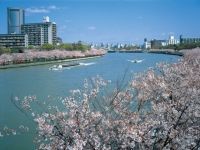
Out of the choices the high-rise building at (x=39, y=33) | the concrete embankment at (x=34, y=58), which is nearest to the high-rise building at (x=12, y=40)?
the high-rise building at (x=39, y=33)

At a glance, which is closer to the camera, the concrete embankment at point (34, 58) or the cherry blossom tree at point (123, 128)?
the cherry blossom tree at point (123, 128)

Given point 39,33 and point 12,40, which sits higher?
point 39,33

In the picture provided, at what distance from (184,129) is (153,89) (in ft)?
6.46

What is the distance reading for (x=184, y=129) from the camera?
15.0 ft

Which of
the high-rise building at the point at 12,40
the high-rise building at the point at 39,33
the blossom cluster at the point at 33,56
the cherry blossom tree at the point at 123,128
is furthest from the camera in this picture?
the high-rise building at the point at 39,33

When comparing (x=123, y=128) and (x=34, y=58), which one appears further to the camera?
(x=34, y=58)

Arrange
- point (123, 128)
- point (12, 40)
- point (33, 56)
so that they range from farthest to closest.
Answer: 1. point (12, 40)
2. point (33, 56)
3. point (123, 128)

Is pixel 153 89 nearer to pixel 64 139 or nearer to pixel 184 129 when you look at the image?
pixel 184 129

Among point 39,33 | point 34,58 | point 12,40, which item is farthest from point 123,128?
point 39,33

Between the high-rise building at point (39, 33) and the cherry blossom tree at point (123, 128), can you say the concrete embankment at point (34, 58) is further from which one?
the cherry blossom tree at point (123, 128)

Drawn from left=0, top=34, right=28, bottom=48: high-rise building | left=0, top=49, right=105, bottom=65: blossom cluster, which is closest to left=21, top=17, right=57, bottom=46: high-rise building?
left=0, top=34, right=28, bottom=48: high-rise building

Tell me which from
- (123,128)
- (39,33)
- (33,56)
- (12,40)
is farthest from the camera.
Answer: (39,33)

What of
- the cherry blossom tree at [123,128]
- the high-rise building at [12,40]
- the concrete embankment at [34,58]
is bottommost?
the concrete embankment at [34,58]

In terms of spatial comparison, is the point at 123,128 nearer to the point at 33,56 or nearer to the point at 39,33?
the point at 33,56
